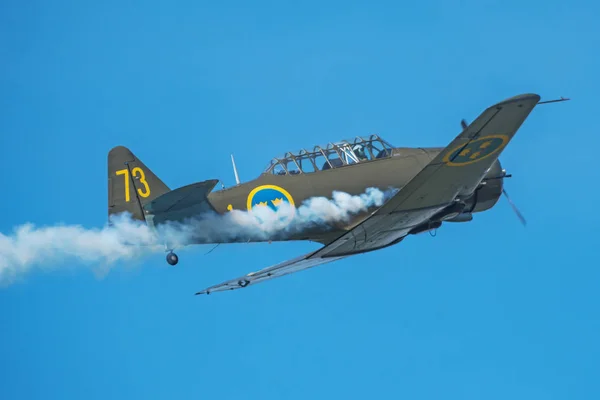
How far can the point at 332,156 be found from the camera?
1642 centimetres

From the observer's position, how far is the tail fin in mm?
16500

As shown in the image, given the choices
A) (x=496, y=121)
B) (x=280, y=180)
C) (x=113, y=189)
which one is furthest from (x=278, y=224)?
(x=496, y=121)

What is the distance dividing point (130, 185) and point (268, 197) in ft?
8.13

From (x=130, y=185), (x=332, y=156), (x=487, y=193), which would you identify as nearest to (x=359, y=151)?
(x=332, y=156)

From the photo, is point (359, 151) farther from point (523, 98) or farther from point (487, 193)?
point (523, 98)

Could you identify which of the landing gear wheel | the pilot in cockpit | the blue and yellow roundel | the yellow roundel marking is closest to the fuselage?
the blue and yellow roundel

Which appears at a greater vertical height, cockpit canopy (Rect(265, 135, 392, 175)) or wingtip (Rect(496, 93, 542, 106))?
cockpit canopy (Rect(265, 135, 392, 175))

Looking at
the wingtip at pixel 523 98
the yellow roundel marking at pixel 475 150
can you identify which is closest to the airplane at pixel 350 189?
the yellow roundel marking at pixel 475 150

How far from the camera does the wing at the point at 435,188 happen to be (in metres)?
14.1

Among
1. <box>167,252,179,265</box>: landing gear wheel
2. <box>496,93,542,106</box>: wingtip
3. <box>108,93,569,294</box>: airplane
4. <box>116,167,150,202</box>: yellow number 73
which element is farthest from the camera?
<box>116,167,150,202</box>: yellow number 73

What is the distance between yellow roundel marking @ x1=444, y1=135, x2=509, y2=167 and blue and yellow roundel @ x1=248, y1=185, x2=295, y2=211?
9.06 ft

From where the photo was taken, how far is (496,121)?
14.1 meters

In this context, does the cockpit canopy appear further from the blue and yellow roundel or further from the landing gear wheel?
the landing gear wheel

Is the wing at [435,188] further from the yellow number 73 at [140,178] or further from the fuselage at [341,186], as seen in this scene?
the yellow number 73 at [140,178]
